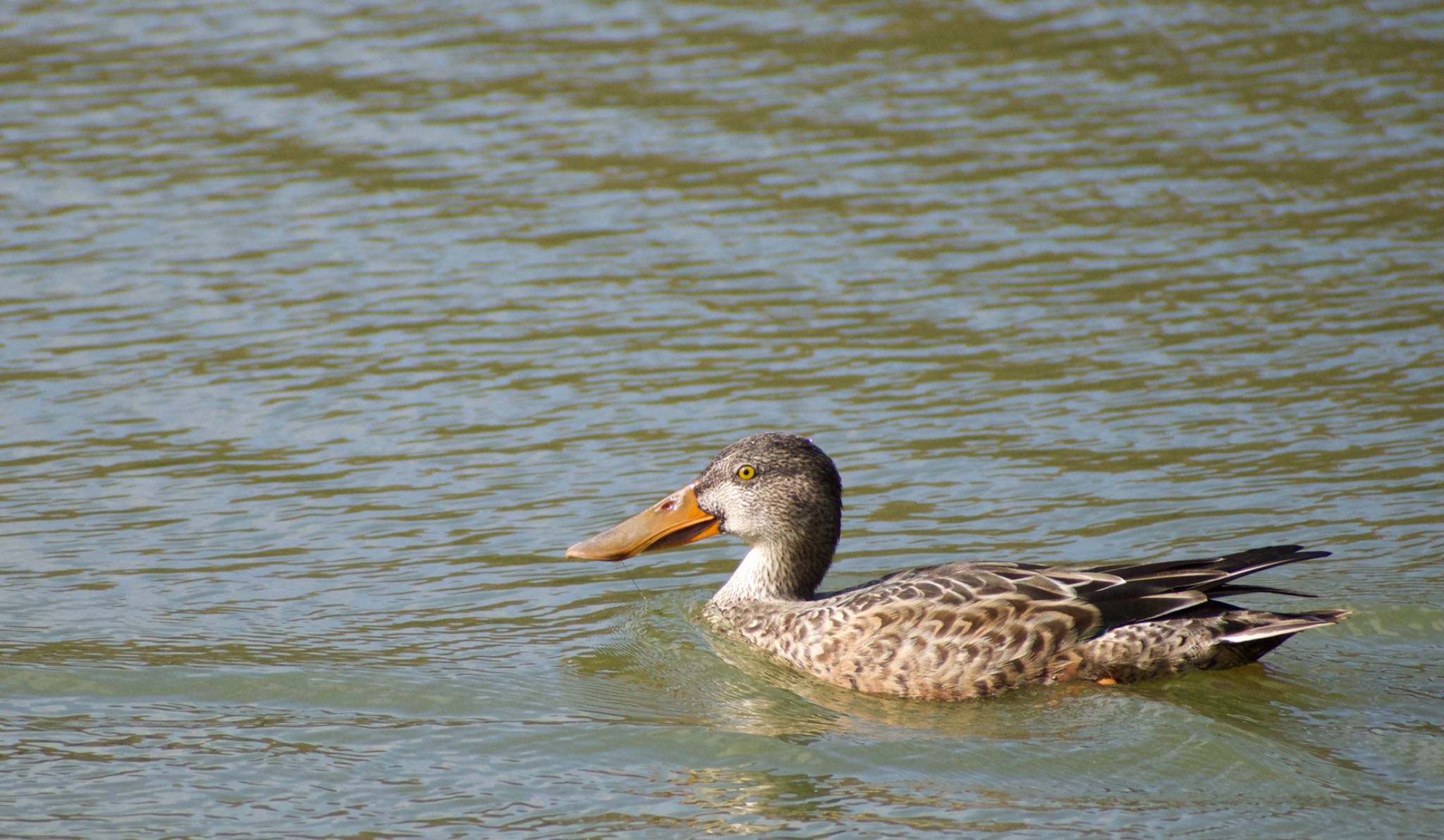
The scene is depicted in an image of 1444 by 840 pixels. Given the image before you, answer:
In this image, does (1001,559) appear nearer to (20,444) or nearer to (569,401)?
(569,401)

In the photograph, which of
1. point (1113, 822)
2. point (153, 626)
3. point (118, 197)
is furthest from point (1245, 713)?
point (118, 197)

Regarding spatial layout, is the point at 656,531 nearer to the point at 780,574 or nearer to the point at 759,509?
the point at 759,509

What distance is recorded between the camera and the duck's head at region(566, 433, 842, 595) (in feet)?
29.5

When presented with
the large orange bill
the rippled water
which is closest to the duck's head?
the large orange bill

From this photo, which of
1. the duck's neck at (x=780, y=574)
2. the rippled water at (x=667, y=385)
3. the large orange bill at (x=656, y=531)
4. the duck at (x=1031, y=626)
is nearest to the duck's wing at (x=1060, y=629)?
the duck at (x=1031, y=626)

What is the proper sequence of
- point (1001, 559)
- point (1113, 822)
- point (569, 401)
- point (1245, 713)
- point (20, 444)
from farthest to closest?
point (569, 401) < point (20, 444) < point (1001, 559) < point (1245, 713) < point (1113, 822)

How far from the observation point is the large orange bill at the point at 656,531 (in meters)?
9.12

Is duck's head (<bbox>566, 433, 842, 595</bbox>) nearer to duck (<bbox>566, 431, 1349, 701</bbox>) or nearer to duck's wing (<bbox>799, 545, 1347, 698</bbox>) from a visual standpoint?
duck (<bbox>566, 431, 1349, 701</bbox>)

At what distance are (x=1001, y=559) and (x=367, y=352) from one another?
507 centimetres

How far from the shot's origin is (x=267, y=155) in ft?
53.4

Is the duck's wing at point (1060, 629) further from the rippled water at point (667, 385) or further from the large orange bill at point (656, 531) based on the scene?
Result: the large orange bill at point (656, 531)

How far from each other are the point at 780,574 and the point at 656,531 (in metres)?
0.65

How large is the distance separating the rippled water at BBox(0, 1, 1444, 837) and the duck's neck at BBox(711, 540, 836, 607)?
0.38m

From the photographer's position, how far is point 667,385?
1202cm
